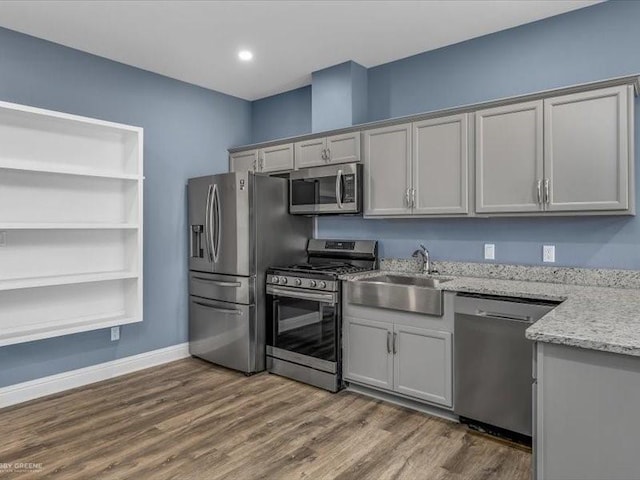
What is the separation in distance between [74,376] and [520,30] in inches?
177

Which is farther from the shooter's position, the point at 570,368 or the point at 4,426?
the point at 4,426

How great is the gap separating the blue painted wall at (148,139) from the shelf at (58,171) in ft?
1.78

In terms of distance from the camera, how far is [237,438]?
8.66 feet

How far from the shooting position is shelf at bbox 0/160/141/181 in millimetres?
2881

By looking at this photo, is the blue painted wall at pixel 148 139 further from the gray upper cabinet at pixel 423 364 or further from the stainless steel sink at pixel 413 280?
the gray upper cabinet at pixel 423 364

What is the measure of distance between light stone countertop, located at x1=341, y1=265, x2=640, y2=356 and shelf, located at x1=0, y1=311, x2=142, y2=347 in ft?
8.72

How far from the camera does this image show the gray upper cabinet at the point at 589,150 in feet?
8.07

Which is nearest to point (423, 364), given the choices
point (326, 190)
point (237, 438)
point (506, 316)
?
point (506, 316)

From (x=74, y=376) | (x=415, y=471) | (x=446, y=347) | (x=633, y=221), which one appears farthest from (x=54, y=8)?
(x=633, y=221)

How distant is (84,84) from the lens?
3.59m

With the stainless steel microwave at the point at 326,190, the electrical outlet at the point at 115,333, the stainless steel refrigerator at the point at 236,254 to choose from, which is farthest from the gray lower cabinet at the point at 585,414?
the electrical outlet at the point at 115,333

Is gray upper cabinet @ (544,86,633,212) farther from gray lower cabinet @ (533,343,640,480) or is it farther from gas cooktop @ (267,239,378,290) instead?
gas cooktop @ (267,239,378,290)

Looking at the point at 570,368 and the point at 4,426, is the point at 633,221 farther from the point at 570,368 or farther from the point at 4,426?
the point at 4,426

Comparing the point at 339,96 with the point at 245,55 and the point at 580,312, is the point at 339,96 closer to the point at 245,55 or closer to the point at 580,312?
the point at 245,55
